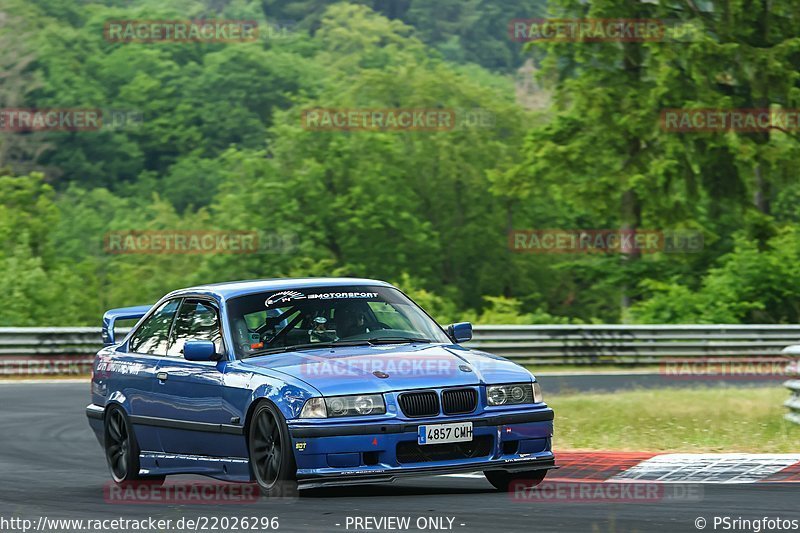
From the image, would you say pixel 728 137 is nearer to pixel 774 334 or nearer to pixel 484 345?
pixel 774 334

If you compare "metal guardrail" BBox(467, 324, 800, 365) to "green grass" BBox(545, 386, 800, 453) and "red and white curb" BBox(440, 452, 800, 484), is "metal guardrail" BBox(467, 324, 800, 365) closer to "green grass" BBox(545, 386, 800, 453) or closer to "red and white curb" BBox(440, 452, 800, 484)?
"green grass" BBox(545, 386, 800, 453)

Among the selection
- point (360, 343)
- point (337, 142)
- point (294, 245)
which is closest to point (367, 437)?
point (360, 343)

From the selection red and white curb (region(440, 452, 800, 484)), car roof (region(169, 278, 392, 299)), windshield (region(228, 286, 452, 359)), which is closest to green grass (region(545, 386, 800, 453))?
red and white curb (region(440, 452, 800, 484))

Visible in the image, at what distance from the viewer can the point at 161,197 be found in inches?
3378

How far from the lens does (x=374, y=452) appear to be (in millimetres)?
9406

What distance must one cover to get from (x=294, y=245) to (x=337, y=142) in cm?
542

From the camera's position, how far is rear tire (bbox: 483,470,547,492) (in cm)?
1016

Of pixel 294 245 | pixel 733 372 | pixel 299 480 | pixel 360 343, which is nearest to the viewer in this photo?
pixel 299 480

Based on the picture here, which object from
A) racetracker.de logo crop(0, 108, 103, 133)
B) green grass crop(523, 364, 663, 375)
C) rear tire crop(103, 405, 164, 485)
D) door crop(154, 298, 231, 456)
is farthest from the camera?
racetracker.de logo crop(0, 108, 103, 133)

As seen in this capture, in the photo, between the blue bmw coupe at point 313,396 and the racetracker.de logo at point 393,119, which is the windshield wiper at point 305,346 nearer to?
the blue bmw coupe at point 313,396

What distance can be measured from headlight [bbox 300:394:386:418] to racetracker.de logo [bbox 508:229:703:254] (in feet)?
101

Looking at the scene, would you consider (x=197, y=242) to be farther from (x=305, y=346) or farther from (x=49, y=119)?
(x=305, y=346)

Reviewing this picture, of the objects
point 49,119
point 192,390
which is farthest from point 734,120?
point 49,119

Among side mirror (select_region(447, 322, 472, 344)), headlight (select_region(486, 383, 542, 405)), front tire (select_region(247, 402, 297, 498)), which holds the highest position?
side mirror (select_region(447, 322, 472, 344))
